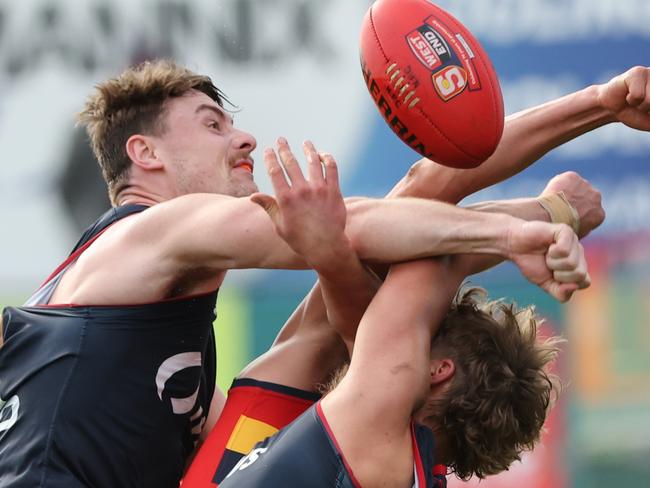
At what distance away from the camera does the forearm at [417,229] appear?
118 inches

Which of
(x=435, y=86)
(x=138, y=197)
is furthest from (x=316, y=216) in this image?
(x=138, y=197)

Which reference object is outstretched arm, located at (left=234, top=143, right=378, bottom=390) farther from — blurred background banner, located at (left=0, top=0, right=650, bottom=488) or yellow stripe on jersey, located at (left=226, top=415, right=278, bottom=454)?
blurred background banner, located at (left=0, top=0, right=650, bottom=488)

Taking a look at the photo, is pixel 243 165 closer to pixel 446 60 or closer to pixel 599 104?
pixel 446 60

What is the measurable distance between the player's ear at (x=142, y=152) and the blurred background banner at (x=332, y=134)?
3.12 metres

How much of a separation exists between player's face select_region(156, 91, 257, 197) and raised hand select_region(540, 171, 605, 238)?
964mm

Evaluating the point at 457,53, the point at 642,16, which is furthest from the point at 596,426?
the point at 457,53

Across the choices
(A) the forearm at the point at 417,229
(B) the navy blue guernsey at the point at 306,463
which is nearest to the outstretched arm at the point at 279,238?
(A) the forearm at the point at 417,229

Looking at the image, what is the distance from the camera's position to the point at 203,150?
3961 millimetres

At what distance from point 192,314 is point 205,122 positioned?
2.70 feet

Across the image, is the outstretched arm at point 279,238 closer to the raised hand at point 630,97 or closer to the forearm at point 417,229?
the forearm at point 417,229

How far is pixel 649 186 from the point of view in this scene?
7.32 metres

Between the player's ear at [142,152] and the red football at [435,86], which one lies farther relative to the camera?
the player's ear at [142,152]

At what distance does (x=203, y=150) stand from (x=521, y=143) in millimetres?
1006

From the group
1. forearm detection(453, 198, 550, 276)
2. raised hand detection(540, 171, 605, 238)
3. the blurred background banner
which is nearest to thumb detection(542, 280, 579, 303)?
forearm detection(453, 198, 550, 276)
